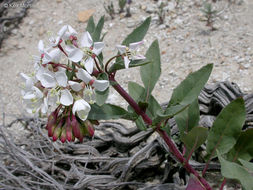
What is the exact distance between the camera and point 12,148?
2172 millimetres

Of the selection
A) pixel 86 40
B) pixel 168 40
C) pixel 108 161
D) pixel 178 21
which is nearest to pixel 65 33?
pixel 86 40

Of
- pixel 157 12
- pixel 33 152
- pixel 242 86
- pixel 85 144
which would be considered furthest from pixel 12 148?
pixel 157 12

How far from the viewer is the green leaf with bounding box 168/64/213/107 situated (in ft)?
4.92

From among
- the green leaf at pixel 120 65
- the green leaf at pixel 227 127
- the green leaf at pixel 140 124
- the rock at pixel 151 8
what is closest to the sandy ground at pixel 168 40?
the rock at pixel 151 8

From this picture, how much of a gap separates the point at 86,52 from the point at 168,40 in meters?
1.92

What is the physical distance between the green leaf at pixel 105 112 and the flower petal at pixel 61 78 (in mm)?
221

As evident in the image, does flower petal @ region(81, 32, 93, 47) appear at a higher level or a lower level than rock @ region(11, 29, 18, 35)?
higher

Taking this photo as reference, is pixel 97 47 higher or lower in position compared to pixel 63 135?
higher

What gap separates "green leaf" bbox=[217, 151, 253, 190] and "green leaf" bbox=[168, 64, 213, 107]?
0.96ft

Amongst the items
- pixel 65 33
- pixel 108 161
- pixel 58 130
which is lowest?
pixel 108 161

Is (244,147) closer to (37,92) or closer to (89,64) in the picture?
(89,64)

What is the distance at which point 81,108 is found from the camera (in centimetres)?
134

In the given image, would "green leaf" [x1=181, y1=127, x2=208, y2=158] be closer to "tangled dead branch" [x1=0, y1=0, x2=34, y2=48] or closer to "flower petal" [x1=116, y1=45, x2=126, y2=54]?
"flower petal" [x1=116, y1=45, x2=126, y2=54]

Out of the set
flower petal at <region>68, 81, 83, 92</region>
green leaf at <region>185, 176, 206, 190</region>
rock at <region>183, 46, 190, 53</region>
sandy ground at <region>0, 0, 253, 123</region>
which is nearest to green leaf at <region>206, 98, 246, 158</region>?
green leaf at <region>185, 176, 206, 190</region>
